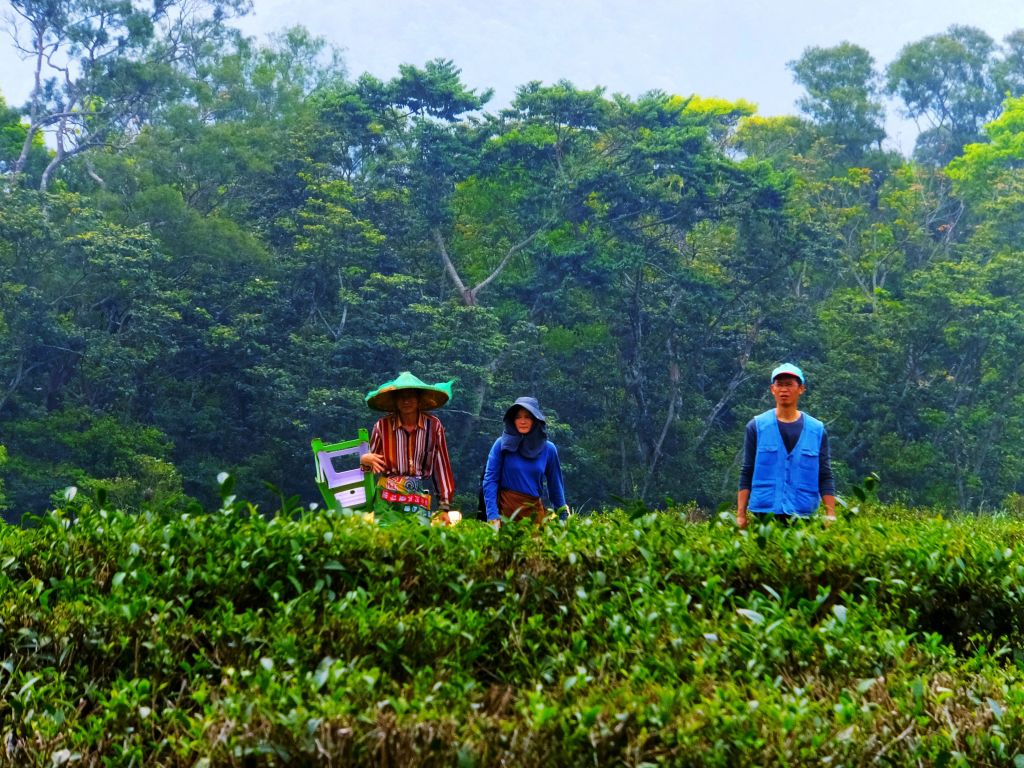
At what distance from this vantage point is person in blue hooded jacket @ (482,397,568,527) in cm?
600

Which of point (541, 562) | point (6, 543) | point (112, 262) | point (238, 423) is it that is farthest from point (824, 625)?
point (238, 423)

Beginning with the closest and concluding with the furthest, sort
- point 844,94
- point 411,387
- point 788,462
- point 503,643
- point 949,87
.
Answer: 1. point 503,643
2. point 788,462
3. point 411,387
4. point 844,94
5. point 949,87

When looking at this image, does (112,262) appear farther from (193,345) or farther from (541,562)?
(541,562)

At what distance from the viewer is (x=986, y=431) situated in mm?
31844

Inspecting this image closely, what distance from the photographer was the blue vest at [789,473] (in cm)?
556

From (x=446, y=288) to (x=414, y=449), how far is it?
27276 mm

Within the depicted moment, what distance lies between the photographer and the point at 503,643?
127 inches

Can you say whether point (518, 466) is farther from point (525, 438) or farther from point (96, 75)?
point (96, 75)

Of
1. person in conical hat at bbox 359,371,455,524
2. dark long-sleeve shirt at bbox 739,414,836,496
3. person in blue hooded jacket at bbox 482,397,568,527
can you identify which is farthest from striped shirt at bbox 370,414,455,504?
dark long-sleeve shirt at bbox 739,414,836,496

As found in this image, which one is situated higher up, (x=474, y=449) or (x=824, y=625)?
(x=824, y=625)

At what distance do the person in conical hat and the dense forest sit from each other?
22001 mm

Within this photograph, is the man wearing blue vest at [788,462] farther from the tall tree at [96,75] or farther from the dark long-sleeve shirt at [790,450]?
the tall tree at [96,75]

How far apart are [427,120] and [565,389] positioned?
7624 millimetres

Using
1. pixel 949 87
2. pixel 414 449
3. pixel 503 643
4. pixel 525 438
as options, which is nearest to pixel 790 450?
pixel 525 438
